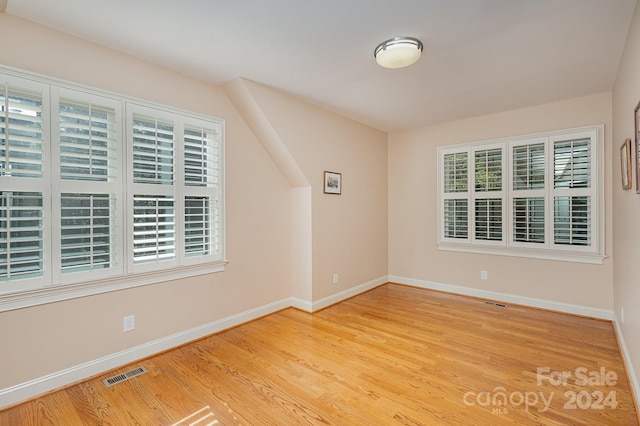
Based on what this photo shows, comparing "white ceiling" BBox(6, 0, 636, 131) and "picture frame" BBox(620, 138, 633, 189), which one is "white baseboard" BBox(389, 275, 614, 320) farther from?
"white ceiling" BBox(6, 0, 636, 131)

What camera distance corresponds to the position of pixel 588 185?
3.56 m

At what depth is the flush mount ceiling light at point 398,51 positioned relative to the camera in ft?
7.72

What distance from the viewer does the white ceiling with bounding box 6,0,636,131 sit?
2.00 meters

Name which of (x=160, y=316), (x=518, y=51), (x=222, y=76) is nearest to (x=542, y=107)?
(x=518, y=51)

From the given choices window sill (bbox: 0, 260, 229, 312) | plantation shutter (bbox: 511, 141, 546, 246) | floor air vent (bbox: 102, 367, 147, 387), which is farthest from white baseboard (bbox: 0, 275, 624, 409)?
plantation shutter (bbox: 511, 141, 546, 246)

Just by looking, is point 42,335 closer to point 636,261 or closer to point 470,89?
point 636,261

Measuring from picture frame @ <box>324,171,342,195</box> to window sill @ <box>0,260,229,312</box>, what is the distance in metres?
1.68

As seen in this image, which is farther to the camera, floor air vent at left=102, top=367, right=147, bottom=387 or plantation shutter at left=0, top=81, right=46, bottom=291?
floor air vent at left=102, top=367, right=147, bottom=387

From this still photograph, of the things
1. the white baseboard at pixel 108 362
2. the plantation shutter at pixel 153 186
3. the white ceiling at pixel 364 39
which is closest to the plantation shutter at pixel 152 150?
the plantation shutter at pixel 153 186

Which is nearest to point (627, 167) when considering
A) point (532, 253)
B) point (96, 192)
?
point (532, 253)

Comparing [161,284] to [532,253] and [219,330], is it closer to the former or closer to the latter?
[219,330]

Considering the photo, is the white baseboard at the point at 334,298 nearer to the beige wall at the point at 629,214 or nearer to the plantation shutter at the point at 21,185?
the plantation shutter at the point at 21,185

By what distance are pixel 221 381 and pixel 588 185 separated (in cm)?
432

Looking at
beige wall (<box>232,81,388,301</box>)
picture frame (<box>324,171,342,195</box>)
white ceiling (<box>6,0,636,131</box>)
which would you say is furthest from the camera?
picture frame (<box>324,171,342,195</box>)
